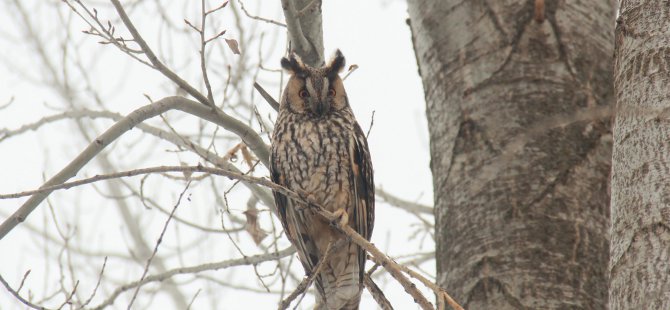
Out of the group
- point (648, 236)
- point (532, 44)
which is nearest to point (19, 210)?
point (648, 236)

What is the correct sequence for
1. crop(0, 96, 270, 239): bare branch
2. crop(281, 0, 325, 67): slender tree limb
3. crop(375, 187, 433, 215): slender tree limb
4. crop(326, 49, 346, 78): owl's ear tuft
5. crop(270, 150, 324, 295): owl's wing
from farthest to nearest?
crop(375, 187, 433, 215): slender tree limb
crop(326, 49, 346, 78): owl's ear tuft
crop(270, 150, 324, 295): owl's wing
crop(281, 0, 325, 67): slender tree limb
crop(0, 96, 270, 239): bare branch

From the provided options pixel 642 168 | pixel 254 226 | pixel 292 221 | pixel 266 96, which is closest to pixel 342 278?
pixel 292 221

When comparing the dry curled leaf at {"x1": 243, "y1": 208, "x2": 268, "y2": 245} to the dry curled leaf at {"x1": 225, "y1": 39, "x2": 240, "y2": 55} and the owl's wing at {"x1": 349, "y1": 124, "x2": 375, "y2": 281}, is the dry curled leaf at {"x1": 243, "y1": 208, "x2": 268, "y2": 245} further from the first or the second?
the dry curled leaf at {"x1": 225, "y1": 39, "x2": 240, "y2": 55}

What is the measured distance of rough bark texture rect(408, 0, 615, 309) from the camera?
2.62 m

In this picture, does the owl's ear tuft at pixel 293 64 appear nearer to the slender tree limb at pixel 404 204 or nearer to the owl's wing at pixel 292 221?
the owl's wing at pixel 292 221

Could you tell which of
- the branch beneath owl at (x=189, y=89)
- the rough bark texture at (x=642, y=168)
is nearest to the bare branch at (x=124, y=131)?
the branch beneath owl at (x=189, y=89)

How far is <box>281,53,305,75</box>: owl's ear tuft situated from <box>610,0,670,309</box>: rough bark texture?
5.73 ft

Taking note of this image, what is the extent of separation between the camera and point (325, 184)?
338cm

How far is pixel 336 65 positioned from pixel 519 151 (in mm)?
1182

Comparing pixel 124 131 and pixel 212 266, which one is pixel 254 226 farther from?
pixel 124 131

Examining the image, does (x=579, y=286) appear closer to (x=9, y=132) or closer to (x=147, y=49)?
(x=147, y=49)

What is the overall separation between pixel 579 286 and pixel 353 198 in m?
1.12

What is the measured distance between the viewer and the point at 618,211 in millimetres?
1679

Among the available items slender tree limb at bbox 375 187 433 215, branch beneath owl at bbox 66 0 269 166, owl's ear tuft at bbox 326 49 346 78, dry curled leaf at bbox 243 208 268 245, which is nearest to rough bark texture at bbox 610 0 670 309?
branch beneath owl at bbox 66 0 269 166
